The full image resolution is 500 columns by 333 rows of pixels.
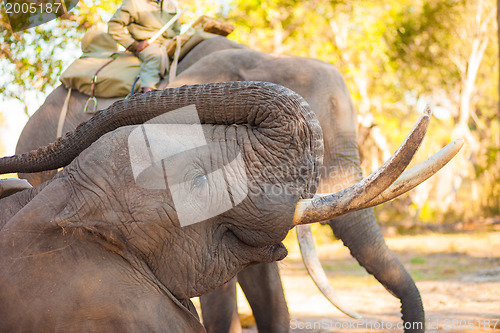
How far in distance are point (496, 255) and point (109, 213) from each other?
10840 millimetres

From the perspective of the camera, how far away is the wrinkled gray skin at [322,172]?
4719 millimetres

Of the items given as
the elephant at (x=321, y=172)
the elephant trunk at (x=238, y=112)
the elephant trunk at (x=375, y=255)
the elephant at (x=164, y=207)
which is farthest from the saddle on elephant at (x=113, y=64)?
the elephant at (x=164, y=207)

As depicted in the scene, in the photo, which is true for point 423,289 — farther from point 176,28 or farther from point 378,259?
point 176,28

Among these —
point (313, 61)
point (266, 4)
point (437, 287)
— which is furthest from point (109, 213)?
point (266, 4)

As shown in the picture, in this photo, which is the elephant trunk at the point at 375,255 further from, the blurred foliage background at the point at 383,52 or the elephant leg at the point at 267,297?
the blurred foliage background at the point at 383,52

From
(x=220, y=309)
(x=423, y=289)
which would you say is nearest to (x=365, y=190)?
(x=220, y=309)

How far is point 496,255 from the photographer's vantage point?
12070 millimetres

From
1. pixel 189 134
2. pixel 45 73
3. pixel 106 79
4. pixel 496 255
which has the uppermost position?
pixel 189 134

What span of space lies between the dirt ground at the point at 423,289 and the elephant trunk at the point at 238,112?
0.92 metres

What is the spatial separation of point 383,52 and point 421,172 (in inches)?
693

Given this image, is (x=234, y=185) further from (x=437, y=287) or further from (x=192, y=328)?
(x=437, y=287)

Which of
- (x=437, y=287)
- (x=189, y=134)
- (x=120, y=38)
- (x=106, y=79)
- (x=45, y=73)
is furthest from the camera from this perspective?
(x=45, y=73)

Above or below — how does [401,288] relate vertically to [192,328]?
below

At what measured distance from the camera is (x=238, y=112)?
2.82 meters
